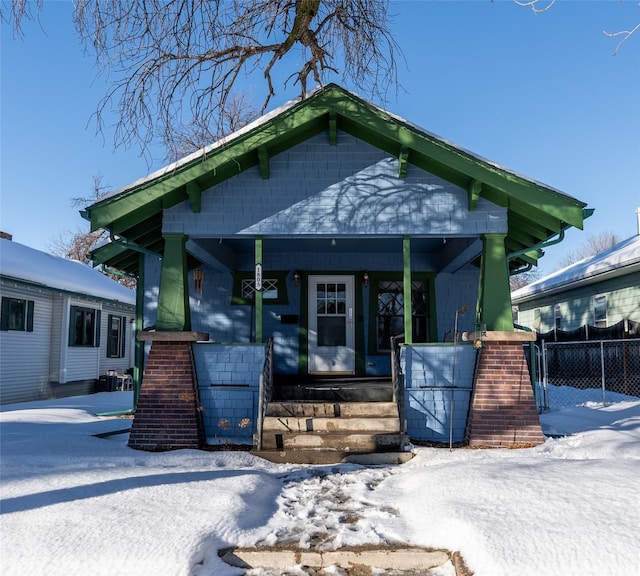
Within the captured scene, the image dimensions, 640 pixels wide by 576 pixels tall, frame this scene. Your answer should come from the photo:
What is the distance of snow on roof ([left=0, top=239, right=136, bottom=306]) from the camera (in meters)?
15.4

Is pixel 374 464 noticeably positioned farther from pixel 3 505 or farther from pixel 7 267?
pixel 7 267

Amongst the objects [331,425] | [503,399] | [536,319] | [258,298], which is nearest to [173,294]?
[258,298]

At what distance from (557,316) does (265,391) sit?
1680 centimetres

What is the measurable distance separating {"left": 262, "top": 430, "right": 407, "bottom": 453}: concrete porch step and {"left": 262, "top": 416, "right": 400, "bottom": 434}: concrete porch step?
64 mm

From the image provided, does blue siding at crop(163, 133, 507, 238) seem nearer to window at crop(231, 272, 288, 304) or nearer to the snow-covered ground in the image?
window at crop(231, 272, 288, 304)

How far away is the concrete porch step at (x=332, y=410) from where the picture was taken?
806 cm

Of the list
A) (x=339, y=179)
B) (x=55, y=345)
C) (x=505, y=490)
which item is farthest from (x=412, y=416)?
(x=55, y=345)

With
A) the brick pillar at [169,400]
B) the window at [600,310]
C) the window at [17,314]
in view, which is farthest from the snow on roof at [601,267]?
the window at [17,314]

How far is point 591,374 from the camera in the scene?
16688 millimetres

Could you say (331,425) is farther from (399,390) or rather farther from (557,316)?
(557,316)

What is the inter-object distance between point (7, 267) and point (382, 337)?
10.5 metres

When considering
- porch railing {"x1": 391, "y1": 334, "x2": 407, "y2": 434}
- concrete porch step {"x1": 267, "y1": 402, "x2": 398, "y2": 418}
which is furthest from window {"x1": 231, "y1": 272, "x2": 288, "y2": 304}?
concrete porch step {"x1": 267, "y1": 402, "x2": 398, "y2": 418}

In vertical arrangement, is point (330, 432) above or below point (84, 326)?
below

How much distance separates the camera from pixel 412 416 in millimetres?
8383
